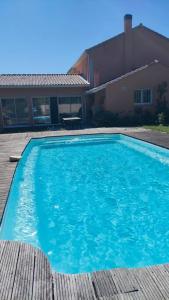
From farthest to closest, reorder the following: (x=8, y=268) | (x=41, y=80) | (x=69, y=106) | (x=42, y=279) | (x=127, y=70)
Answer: (x=127, y=70) → (x=41, y=80) → (x=69, y=106) → (x=8, y=268) → (x=42, y=279)

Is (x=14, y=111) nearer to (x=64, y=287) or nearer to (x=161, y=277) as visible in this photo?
(x=64, y=287)

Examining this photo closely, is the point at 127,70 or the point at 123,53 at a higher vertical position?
the point at 123,53

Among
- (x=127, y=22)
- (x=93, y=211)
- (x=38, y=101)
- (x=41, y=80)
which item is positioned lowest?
(x=93, y=211)

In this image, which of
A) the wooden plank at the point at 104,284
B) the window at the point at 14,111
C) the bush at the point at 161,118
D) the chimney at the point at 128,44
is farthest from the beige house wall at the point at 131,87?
the wooden plank at the point at 104,284

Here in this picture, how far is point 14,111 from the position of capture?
20.6 meters

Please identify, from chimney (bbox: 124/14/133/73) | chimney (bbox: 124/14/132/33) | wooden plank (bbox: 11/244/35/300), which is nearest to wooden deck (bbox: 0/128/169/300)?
wooden plank (bbox: 11/244/35/300)

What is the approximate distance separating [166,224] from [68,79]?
1914cm

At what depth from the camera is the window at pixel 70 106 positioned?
21.2 m

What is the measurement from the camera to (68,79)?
22344 millimetres

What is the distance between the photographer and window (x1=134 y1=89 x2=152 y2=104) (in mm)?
20172

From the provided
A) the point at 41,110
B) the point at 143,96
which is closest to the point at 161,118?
the point at 143,96

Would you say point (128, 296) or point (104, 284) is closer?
point (128, 296)

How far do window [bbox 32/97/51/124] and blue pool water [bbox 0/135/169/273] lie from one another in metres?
10.9

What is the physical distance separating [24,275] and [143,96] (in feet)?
62.9
